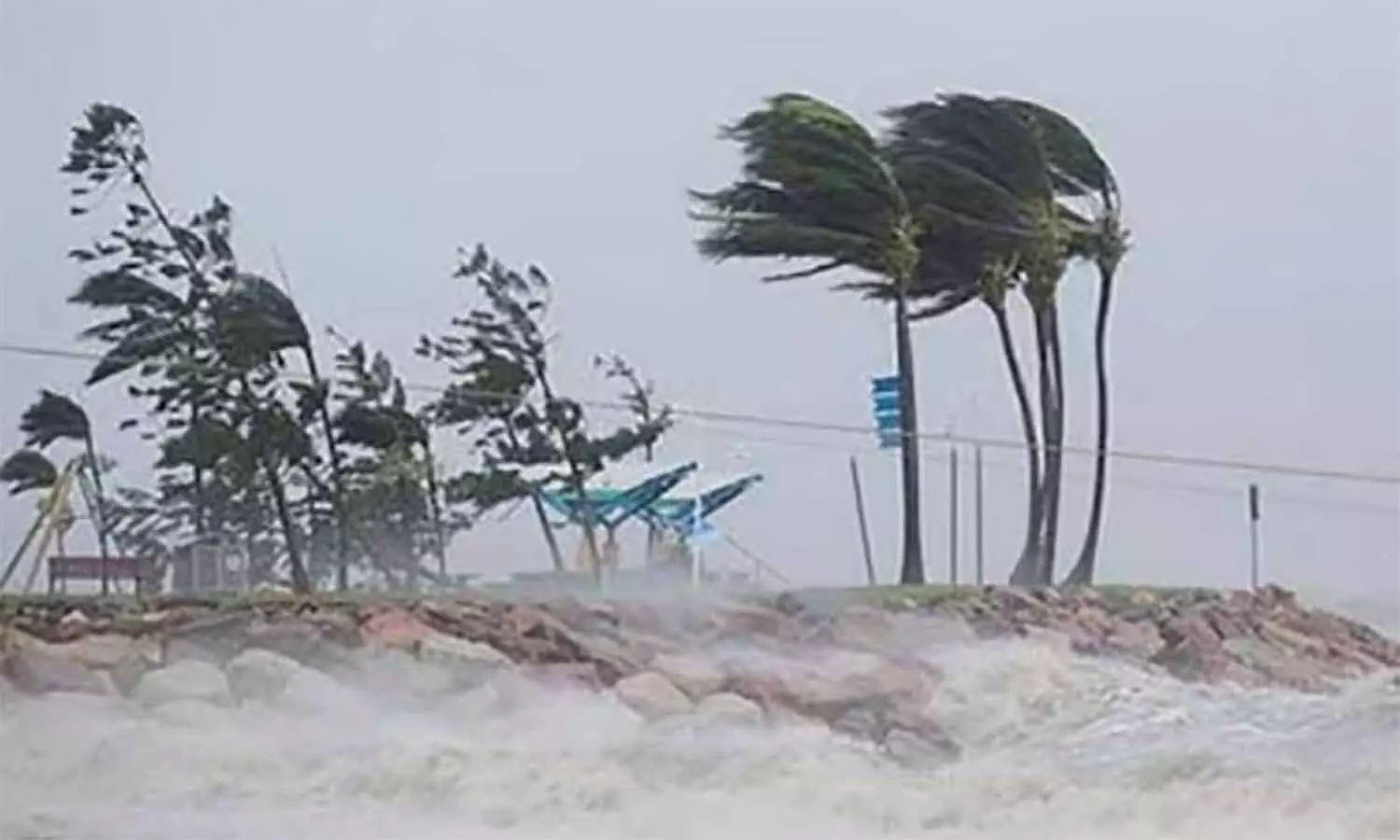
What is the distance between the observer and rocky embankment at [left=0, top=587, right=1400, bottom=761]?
98.8 inches

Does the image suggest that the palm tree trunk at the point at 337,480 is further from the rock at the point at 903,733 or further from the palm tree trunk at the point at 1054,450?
the palm tree trunk at the point at 1054,450

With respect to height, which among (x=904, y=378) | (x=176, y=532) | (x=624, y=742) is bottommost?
(x=624, y=742)

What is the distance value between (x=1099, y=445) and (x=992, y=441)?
0.14 meters

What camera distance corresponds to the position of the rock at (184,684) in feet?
8.17

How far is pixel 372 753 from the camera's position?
8.32 feet

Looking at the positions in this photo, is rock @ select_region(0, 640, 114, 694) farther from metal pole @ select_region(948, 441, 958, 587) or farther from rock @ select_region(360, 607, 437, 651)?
metal pole @ select_region(948, 441, 958, 587)

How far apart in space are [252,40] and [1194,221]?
1.23m

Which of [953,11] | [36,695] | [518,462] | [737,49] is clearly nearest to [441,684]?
[518,462]

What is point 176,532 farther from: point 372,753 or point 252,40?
point 252,40

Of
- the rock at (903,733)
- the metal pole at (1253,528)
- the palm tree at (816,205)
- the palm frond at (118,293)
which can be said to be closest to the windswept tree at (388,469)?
the palm frond at (118,293)

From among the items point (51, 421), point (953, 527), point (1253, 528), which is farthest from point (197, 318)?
point (1253, 528)

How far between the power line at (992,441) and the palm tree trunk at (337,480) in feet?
0.34

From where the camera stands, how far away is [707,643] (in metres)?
2.69

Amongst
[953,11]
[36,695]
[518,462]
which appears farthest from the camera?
[953,11]
